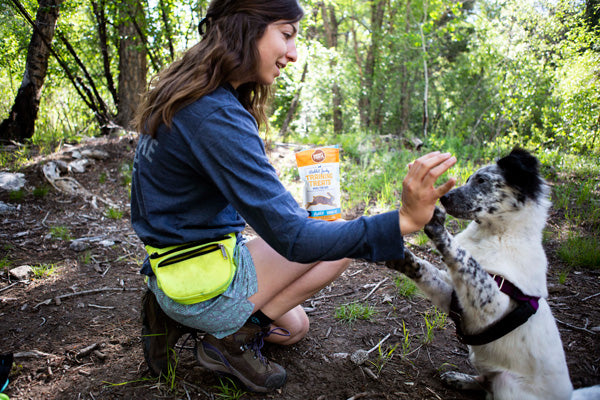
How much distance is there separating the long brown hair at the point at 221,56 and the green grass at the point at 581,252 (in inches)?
122

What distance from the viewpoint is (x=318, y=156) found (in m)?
1.94

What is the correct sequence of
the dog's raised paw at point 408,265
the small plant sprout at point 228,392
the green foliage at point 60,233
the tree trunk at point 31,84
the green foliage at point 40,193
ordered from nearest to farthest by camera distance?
1. the small plant sprout at point 228,392
2. the dog's raised paw at point 408,265
3. the green foliage at point 60,233
4. the green foliage at point 40,193
5. the tree trunk at point 31,84

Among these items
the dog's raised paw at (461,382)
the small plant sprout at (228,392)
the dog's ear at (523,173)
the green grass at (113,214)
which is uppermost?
the dog's ear at (523,173)

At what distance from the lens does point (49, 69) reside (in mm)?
6242

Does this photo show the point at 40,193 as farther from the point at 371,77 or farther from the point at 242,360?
the point at 371,77

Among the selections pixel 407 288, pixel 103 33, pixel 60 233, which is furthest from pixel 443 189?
pixel 103 33

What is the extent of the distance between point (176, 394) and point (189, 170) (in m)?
1.14

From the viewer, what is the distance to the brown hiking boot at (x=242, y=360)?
183cm

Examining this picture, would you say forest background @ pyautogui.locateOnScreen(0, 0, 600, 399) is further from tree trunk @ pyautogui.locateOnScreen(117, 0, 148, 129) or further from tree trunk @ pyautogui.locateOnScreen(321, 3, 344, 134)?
tree trunk @ pyautogui.locateOnScreen(321, 3, 344, 134)

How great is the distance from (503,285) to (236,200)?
4.59 ft

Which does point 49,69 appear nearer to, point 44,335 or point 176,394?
point 44,335

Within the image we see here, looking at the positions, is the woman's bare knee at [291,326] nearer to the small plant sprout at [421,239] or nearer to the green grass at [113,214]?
the small plant sprout at [421,239]

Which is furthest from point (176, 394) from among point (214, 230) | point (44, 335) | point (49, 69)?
point (49, 69)

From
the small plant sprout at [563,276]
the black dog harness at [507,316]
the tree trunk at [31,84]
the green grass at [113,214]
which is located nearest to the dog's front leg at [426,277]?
the black dog harness at [507,316]
